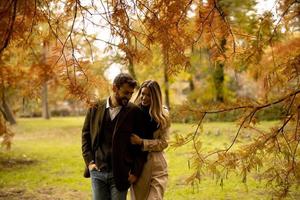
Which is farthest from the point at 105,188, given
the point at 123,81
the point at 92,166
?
the point at 123,81

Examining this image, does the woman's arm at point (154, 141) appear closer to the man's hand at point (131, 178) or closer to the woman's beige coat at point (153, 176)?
the woman's beige coat at point (153, 176)

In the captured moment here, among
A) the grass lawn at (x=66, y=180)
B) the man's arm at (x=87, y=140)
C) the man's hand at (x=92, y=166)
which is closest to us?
the man's hand at (x=92, y=166)

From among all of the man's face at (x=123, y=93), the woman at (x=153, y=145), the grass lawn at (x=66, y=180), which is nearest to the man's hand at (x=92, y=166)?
the woman at (x=153, y=145)

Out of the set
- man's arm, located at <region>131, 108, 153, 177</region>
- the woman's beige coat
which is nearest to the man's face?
man's arm, located at <region>131, 108, 153, 177</region>

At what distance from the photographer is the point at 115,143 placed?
3775 mm

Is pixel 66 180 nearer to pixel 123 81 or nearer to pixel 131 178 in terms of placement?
pixel 131 178

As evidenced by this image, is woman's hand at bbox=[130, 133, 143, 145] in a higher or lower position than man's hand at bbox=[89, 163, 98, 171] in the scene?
higher

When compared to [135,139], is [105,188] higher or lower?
lower

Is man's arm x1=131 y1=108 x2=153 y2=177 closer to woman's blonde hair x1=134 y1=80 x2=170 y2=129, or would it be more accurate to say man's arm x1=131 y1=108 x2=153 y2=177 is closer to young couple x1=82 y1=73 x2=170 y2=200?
young couple x1=82 y1=73 x2=170 y2=200

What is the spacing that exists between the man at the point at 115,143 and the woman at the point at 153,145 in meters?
0.10

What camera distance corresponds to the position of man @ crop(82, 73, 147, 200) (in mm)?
3770

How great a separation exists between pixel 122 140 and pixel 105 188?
0.44 metres

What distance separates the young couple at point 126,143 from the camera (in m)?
3.79

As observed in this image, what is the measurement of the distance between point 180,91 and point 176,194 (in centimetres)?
3363
